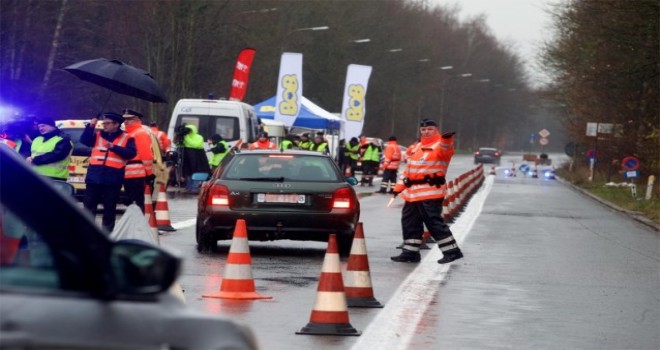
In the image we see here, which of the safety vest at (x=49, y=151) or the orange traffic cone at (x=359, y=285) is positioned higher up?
the safety vest at (x=49, y=151)

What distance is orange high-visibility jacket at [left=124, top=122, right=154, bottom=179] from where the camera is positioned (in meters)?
17.0

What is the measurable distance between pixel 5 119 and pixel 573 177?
49928mm

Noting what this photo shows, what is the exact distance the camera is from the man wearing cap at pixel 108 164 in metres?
15.9

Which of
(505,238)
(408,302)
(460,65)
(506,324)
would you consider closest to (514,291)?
(408,302)

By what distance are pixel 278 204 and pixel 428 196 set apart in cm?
162

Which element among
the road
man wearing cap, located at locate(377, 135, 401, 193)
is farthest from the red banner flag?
the road

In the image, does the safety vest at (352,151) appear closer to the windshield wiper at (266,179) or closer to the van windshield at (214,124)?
the van windshield at (214,124)

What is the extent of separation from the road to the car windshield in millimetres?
888

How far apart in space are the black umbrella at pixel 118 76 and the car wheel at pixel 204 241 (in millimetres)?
2362

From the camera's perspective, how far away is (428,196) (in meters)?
16.4

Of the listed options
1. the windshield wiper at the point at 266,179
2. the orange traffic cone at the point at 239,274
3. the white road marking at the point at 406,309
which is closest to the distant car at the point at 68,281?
the white road marking at the point at 406,309

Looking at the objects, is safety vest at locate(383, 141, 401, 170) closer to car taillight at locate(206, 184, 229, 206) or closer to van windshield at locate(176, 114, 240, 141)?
van windshield at locate(176, 114, 240, 141)

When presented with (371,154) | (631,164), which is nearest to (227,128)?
(371,154)

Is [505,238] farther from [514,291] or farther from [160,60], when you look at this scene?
[160,60]
